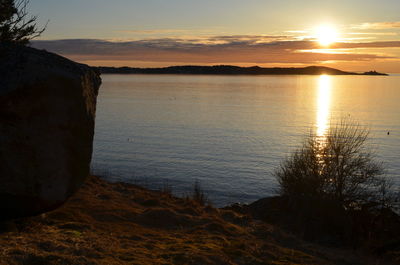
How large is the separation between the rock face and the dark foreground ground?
86 cm

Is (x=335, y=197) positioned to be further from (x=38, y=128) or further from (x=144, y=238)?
(x=38, y=128)

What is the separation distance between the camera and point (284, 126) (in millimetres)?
52875

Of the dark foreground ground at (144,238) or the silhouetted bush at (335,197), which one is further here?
the silhouetted bush at (335,197)

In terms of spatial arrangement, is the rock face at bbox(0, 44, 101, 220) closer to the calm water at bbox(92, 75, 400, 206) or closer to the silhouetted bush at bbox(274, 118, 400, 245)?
the silhouetted bush at bbox(274, 118, 400, 245)

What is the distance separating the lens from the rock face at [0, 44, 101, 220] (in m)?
8.98

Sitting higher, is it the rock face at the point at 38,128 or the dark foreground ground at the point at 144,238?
the rock face at the point at 38,128

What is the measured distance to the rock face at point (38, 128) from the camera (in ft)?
29.5

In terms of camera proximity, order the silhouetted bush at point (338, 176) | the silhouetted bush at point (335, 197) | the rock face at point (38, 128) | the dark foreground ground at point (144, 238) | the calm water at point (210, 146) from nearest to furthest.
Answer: the dark foreground ground at point (144, 238)
the rock face at point (38, 128)
the silhouetted bush at point (335, 197)
the silhouetted bush at point (338, 176)
the calm water at point (210, 146)

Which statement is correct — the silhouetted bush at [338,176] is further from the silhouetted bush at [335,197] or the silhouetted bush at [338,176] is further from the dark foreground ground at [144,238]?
the dark foreground ground at [144,238]

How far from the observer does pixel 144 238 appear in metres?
10.9

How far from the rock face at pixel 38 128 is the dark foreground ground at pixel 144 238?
33.7 inches

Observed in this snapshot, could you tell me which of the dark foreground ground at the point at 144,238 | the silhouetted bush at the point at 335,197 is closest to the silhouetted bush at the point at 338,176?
the silhouetted bush at the point at 335,197

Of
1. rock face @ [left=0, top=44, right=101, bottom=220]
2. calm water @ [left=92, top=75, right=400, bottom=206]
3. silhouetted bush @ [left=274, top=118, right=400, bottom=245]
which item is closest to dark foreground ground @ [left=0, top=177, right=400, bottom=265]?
rock face @ [left=0, top=44, right=101, bottom=220]

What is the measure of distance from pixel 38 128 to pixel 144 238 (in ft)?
11.9
